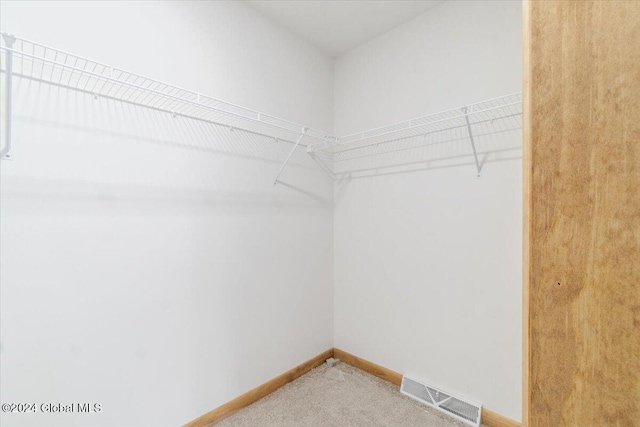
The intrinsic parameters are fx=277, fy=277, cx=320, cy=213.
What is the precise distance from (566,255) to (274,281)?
1577 mm

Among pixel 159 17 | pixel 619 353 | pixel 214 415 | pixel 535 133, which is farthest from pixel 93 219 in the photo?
pixel 619 353

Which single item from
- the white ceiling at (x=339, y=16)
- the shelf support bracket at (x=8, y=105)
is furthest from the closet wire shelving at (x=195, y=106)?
the white ceiling at (x=339, y=16)

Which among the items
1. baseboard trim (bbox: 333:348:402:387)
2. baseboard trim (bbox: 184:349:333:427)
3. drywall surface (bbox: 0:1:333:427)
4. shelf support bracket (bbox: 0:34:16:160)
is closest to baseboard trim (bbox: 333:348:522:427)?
baseboard trim (bbox: 333:348:402:387)

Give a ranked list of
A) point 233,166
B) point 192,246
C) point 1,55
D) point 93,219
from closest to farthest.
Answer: point 1,55
point 93,219
point 192,246
point 233,166

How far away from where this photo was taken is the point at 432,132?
5.74 ft

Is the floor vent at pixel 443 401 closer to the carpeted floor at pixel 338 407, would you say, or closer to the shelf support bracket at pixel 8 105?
the carpeted floor at pixel 338 407

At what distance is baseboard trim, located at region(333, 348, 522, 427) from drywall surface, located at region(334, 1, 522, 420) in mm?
32

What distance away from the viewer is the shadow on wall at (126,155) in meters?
1.05

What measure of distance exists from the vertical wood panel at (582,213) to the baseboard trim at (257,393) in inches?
61.3

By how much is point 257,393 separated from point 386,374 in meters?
0.88

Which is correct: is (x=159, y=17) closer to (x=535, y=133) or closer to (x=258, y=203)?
(x=258, y=203)

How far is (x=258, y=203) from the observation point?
178cm

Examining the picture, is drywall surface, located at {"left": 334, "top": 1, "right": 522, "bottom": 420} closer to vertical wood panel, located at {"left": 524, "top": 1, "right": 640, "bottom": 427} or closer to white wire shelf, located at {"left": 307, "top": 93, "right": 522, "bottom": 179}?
white wire shelf, located at {"left": 307, "top": 93, "right": 522, "bottom": 179}

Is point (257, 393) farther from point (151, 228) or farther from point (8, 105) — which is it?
point (8, 105)
